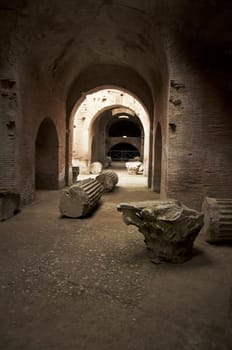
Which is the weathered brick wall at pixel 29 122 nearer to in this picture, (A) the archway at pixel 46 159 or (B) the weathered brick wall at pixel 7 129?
(B) the weathered brick wall at pixel 7 129

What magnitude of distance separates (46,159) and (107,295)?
24.7 ft

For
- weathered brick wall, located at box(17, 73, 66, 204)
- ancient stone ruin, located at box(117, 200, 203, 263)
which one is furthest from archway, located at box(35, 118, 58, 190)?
ancient stone ruin, located at box(117, 200, 203, 263)

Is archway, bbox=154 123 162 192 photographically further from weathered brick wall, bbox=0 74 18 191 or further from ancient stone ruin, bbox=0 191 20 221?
ancient stone ruin, bbox=0 191 20 221

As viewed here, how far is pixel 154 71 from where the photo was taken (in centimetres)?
819

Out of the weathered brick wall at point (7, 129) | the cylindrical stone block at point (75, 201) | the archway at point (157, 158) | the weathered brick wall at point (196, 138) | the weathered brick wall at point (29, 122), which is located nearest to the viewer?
the cylindrical stone block at point (75, 201)

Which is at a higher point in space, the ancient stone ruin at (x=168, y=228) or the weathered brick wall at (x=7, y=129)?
the weathered brick wall at (x=7, y=129)

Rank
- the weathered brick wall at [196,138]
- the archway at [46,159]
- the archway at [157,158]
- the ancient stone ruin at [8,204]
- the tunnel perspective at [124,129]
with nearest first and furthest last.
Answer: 1. the ancient stone ruin at [8,204]
2. the weathered brick wall at [196,138]
3. the archway at [157,158]
4. the archway at [46,159]
5. the tunnel perspective at [124,129]

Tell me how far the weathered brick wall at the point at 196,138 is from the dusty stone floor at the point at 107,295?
1748mm

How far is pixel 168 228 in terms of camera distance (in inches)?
143

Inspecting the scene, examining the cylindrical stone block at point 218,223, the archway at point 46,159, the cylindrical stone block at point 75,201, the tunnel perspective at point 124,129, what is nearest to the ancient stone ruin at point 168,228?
the cylindrical stone block at point 218,223

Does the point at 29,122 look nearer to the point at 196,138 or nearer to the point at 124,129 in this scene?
the point at 196,138

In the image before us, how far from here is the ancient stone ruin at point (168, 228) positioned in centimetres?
362

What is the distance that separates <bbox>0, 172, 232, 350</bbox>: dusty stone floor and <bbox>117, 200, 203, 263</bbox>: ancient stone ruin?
0.50 ft

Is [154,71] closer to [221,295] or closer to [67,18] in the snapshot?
[67,18]
